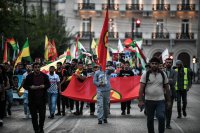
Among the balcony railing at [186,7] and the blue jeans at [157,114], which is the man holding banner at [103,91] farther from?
the balcony railing at [186,7]

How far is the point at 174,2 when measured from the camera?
2657 inches

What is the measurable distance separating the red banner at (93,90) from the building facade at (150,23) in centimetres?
4607

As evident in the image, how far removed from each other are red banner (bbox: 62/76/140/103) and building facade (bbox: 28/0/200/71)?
151 feet

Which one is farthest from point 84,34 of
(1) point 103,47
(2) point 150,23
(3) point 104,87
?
(3) point 104,87

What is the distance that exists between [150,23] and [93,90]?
157 ft

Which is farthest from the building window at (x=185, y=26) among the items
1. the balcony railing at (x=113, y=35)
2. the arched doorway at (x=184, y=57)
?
the balcony railing at (x=113, y=35)

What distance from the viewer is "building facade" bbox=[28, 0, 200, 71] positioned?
66812 millimetres

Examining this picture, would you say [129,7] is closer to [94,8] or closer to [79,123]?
[94,8]

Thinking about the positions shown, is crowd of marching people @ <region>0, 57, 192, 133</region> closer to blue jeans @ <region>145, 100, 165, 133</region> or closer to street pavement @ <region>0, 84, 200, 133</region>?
blue jeans @ <region>145, 100, 165, 133</region>

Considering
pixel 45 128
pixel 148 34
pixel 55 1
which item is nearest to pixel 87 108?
pixel 45 128

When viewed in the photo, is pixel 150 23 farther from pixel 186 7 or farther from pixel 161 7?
pixel 186 7

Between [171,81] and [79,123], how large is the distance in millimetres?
2878

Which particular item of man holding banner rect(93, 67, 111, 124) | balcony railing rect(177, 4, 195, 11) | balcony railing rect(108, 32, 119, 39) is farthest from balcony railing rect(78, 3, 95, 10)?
man holding banner rect(93, 67, 111, 124)

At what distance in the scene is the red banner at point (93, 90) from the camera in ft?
66.1
